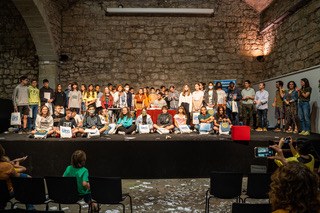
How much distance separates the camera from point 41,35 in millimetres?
9344

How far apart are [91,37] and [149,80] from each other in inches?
105

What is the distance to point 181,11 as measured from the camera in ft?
36.0

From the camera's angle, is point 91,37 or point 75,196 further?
point 91,37

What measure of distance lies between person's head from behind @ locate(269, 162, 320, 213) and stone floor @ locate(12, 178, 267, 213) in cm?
247

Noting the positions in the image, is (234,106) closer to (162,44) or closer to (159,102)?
A: (159,102)

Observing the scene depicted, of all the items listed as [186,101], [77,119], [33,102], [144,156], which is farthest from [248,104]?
[33,102]

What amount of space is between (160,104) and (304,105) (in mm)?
3926

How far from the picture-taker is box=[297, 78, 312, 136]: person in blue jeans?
6.71 m

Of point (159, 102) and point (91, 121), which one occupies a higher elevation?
point (159, 102)

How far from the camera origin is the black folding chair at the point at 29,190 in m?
2.85

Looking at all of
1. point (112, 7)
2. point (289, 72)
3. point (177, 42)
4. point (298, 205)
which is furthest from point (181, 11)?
point (298, 205)

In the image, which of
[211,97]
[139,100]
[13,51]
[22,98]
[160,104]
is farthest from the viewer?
[13,51]

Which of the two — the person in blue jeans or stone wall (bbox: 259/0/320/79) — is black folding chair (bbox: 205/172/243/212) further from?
stone wall (bbox: 259/0/320/79)

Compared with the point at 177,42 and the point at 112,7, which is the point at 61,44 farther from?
the point at 177,42
